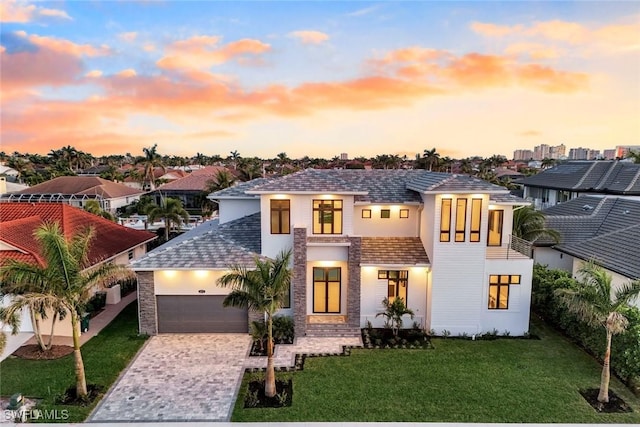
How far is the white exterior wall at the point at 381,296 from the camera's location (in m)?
15.1

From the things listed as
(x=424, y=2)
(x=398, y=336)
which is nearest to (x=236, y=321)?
(x=398, y=336)

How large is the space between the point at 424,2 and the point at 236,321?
16850 millimetres

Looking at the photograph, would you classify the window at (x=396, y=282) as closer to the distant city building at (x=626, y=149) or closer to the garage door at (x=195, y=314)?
the garage door at (x=195, y=314)

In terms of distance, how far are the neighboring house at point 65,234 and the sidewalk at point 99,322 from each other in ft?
1.54

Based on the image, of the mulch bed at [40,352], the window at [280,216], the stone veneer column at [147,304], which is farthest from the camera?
the window at [280,216]

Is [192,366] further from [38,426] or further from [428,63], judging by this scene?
[428,63]

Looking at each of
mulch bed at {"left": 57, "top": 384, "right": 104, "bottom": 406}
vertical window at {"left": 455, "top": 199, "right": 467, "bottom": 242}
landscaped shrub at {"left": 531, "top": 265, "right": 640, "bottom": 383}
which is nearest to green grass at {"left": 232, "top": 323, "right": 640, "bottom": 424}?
landscaped shrub at {"left": 531, "top": 265, "right": 640, "bottom": 383}

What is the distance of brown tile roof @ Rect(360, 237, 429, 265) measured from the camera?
14844 mm

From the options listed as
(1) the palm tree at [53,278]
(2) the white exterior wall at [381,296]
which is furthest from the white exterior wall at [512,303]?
(1) the palm tree at [53,278]

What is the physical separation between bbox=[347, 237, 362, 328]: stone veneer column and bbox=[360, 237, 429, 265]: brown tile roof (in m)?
0.45

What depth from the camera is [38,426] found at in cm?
889

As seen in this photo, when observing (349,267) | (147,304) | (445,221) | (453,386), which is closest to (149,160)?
(147,304)

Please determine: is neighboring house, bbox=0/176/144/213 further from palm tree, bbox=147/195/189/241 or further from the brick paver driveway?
the brick paver driveway

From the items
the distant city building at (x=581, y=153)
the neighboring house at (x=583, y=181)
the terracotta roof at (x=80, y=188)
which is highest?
the distant city building at (x=581, y=153)
